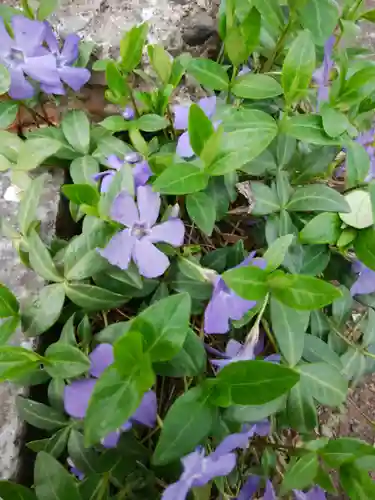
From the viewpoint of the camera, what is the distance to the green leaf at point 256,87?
68 centimetres

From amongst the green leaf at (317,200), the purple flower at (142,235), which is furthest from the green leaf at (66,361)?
the green leaf at (317,200)

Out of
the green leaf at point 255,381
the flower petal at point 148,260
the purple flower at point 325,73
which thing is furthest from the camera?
the purple flower at point 325,73

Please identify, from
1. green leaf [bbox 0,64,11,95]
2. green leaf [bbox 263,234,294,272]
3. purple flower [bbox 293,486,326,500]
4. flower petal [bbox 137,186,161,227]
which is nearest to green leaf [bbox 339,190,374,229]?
green leaf [bbox 263,234,294,272]

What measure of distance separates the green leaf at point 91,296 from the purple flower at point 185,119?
20cm

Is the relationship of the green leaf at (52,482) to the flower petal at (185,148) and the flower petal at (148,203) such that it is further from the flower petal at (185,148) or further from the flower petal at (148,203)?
the flower petal at (185,148)

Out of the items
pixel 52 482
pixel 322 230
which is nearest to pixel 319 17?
pixel 322 230

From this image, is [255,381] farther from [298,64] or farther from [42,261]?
[298,64]

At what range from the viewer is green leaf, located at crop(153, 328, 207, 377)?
0.56m

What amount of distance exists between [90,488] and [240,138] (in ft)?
1.38

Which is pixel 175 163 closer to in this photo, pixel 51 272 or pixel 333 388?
pixel 51 272

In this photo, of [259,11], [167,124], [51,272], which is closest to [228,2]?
[259,11]

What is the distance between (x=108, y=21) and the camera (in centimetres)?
86

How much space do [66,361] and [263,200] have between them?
1.00 ft

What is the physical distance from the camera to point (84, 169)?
71cm
